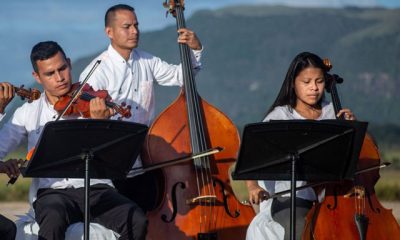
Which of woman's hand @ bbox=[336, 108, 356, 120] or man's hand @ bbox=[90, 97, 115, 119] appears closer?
man's hand @ bbox=[90, 97, 115, 119]

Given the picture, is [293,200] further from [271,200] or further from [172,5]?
[172,5]

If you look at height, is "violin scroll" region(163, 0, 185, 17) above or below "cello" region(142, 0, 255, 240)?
above

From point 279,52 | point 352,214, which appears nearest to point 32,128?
point 352,214

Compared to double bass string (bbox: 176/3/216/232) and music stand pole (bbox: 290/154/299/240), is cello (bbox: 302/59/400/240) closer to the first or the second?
music stand pole (bbox: 290/154/299/240)

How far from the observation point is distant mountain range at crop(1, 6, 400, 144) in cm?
3519

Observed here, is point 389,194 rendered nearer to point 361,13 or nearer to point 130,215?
point 130,215

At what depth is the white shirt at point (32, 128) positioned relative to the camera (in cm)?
646

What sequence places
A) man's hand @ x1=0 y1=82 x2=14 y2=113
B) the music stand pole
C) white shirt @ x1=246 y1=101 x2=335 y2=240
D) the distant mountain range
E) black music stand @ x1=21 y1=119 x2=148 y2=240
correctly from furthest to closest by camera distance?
1. the distant mountain range
2. white shirt @ x1=246 y1=101 x2=335 y2=240
3. man's hand @ x1=0 y1=82 x2=14 y2=113
4. the music stand pole
5. black music stand @ x1=21 y1=119 x2=148 y2=240

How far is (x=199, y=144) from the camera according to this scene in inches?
261

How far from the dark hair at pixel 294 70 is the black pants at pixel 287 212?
2.10 feet

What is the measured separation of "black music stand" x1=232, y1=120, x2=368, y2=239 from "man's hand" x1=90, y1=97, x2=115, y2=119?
0.89m

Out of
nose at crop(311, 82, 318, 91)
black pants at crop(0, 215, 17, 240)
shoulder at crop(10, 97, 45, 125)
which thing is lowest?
black pants at crop(0, 215, 17, 240)

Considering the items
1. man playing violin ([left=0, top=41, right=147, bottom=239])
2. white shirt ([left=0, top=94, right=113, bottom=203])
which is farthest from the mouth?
white shirt ([left=0, top=94, right=113, bottom=203])

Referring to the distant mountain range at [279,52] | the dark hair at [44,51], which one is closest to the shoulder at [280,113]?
the dark hair at [44,51]
